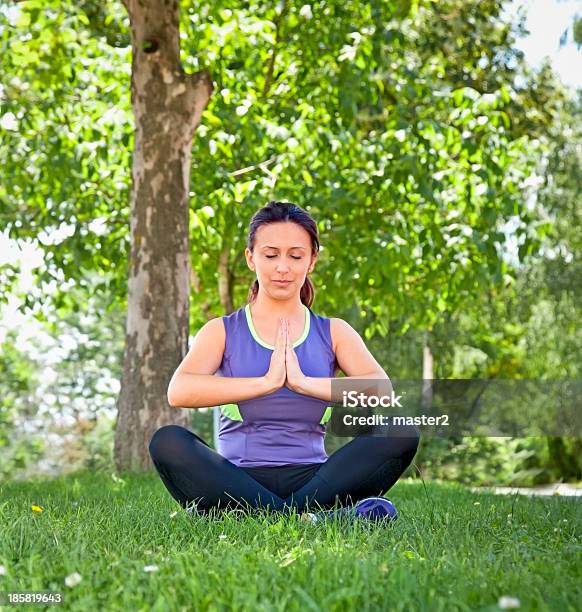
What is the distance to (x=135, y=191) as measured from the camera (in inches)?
330

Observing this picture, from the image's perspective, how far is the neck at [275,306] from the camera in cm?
407

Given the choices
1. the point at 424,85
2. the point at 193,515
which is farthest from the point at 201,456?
the point at 424,85

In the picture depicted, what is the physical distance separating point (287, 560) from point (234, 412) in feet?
4.13

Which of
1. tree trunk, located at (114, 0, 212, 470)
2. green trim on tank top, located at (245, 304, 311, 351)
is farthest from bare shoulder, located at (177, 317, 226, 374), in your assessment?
tree trunk, located at (114, 0, 212, 470)

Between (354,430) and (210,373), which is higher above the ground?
(210,373)

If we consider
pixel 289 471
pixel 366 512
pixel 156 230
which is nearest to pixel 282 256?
pixel 289 471

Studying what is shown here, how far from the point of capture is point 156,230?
8.13 meters

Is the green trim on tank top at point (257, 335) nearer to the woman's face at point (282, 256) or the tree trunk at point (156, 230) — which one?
the woman's face at point (282, 256)

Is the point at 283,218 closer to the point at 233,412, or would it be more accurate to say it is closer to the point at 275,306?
the point at 275,306

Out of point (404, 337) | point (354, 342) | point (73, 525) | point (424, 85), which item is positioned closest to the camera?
point (73, 525)

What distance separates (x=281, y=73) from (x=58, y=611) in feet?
33.6

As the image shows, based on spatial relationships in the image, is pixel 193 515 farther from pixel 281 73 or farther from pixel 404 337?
pixel 404 337

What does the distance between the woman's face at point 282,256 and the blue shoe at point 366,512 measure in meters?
0.93

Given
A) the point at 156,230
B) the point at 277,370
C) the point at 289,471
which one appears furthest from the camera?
the point at 156,230
